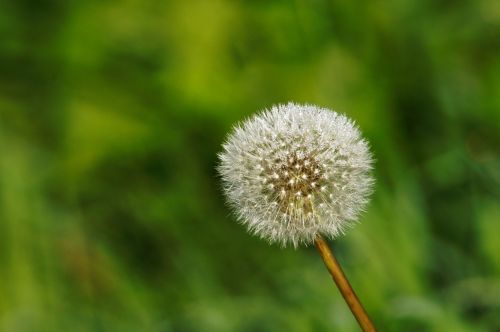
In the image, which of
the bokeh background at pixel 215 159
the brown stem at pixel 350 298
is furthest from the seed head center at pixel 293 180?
the bokeh background at pixel 215 159

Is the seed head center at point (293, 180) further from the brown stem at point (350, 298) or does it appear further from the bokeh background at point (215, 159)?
the bokeh background at point (215, 159)

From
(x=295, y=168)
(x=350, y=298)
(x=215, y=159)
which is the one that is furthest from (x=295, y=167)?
(x=215, y=159)

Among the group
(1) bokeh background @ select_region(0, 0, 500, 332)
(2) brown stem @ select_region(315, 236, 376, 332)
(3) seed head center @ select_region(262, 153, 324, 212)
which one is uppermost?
(1) bokeh background @ select_region(0, 0, 500, 332)

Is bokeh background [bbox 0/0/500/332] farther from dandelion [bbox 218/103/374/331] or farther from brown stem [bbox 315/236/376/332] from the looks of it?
brown stem [bbox 315/236/376/332]

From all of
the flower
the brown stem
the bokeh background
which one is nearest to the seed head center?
the flower

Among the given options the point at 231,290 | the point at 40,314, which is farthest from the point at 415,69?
the point at 40,314

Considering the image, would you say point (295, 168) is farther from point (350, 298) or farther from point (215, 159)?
point (215, 159)
